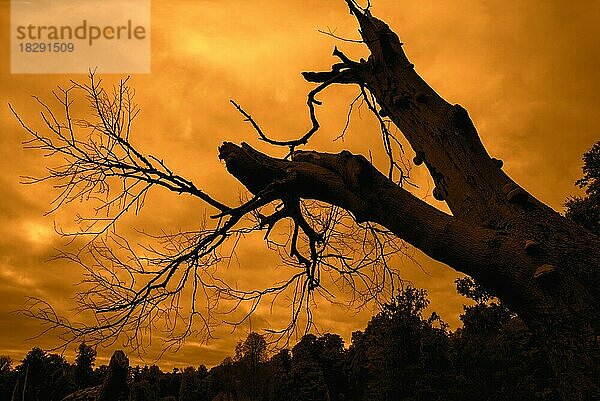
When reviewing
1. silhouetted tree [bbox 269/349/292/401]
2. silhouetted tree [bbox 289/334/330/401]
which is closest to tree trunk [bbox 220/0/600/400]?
silhouetted tree [bbox 289/334/330/401]

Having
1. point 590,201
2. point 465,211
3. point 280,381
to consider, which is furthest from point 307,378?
point 465,211

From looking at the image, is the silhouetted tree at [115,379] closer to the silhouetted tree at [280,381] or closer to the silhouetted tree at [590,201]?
the silhouetted tree at [590,201]

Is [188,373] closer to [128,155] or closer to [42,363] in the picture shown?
[42,363]

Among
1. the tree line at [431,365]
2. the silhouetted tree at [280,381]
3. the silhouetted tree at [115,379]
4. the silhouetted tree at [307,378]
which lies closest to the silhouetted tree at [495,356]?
the tree line at [431,365]

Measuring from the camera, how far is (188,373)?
56.8 metres

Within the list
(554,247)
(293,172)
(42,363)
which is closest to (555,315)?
(554,247)

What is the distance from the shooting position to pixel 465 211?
15.2 feet

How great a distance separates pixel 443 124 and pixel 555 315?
2.09 meters

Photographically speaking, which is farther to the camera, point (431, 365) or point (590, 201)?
point (431, 365)

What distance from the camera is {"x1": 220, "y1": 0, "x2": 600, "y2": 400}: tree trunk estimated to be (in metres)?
3.67

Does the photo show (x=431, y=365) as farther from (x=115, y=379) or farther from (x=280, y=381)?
(x=115, y=379)

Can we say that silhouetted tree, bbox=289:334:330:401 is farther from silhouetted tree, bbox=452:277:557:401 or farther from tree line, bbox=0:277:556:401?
silhouetted tree, bbox=452:277:557:401

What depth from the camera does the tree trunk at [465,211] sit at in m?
3.67

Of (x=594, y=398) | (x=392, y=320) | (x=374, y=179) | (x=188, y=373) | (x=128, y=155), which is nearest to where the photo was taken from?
(x=594, y=398)
